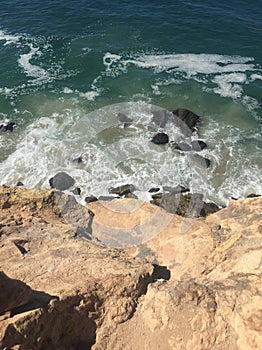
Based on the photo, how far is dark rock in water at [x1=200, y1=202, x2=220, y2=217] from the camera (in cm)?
3190

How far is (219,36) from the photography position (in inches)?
2248

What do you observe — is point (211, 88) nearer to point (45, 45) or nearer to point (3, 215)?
point (45, 45)

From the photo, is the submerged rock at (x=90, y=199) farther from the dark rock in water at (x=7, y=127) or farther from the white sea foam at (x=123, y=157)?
the dark rock in water at (x=7, y=127)

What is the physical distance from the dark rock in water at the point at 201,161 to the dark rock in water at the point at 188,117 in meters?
4.81

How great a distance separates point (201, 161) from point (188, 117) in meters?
7.16

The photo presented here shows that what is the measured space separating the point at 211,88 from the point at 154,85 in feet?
25.0

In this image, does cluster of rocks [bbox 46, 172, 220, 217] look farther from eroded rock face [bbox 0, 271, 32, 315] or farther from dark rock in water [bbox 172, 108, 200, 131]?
eroded rock face [bbox 0, 271, 32, 315]

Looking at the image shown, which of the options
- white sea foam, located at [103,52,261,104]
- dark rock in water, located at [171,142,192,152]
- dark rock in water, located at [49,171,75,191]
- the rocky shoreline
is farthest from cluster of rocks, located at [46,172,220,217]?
white sea foam, located at [103,52,261,104]

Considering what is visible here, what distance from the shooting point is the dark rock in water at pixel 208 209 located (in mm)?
31900

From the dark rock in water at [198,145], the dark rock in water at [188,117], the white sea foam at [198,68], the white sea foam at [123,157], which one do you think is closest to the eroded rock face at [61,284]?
the white sea foam at [123,157]

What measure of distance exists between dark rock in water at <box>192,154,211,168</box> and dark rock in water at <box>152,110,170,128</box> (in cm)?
637

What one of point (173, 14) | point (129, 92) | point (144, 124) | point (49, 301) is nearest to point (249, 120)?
point (144, 124)

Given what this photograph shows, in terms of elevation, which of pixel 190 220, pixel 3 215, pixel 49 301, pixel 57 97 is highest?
pixel 49 301

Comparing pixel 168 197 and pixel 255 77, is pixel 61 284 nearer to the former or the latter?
pixel 168 197
